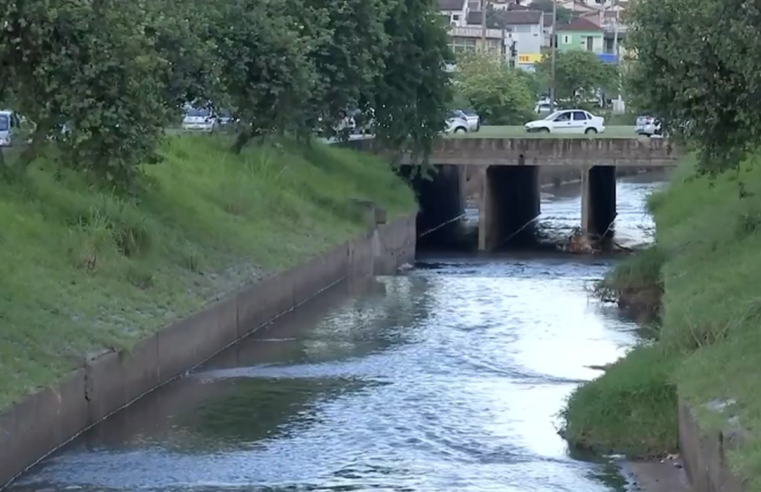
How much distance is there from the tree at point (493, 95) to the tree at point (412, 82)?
3430cm

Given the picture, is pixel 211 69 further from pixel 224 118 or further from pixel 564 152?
pixel 564 152

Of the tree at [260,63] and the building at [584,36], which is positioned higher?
the building at [584,36]

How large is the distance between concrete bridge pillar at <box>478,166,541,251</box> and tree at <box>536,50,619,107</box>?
30.8 meters

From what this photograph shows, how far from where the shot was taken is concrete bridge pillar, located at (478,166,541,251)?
155 feet

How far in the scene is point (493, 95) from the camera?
78250mm

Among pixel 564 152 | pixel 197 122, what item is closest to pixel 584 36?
pixel 564 152

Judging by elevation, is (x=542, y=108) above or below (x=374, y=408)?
above

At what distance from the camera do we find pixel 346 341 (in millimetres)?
24484

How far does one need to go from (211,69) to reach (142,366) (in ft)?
33.2

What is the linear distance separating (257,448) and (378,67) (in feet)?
80.8

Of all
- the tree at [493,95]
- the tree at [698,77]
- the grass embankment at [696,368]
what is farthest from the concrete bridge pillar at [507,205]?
the tree at [698,77]

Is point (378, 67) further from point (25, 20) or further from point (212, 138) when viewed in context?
point (25, 20)

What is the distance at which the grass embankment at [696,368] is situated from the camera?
41.4ft

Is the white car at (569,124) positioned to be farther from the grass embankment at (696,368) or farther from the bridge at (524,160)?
the grass embankment at (696,368)
